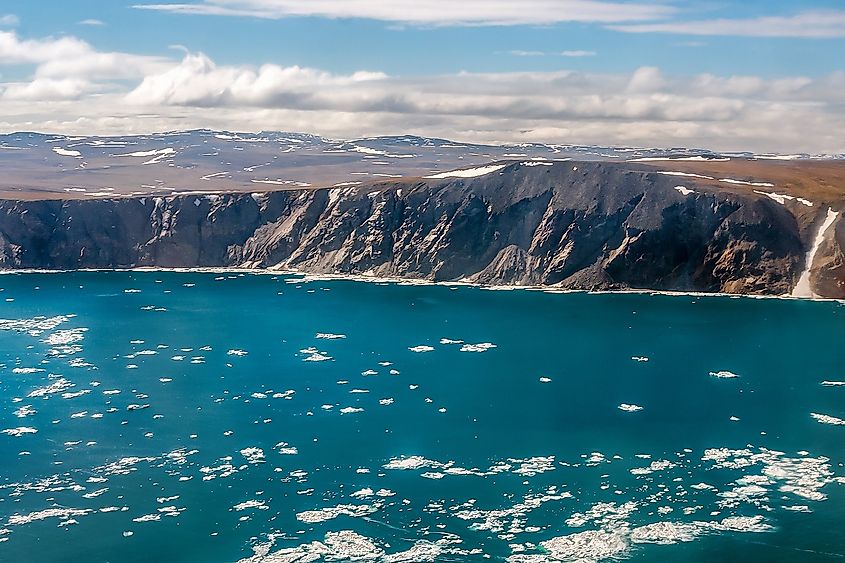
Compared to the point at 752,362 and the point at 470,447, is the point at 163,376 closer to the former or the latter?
the point at 470,447

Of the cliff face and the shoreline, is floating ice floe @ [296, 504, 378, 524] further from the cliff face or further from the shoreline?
the cliff face

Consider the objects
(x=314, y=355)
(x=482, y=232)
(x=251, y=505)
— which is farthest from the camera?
(x=482, y=232)

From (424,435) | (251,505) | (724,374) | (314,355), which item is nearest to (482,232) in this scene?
(314,355)

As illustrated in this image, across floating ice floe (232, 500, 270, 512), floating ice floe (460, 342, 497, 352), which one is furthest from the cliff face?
floating ice floe (232, 500, 270, 512)

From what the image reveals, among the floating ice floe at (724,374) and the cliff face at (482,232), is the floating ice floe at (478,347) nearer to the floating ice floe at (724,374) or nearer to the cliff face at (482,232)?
the floating ice floe at (724,374)

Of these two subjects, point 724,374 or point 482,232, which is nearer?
point 724,374

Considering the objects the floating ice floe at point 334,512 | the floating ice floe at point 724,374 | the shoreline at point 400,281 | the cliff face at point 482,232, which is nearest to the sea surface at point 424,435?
the floating ice floe at point 334,512

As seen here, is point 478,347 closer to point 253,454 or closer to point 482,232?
point 253,454
